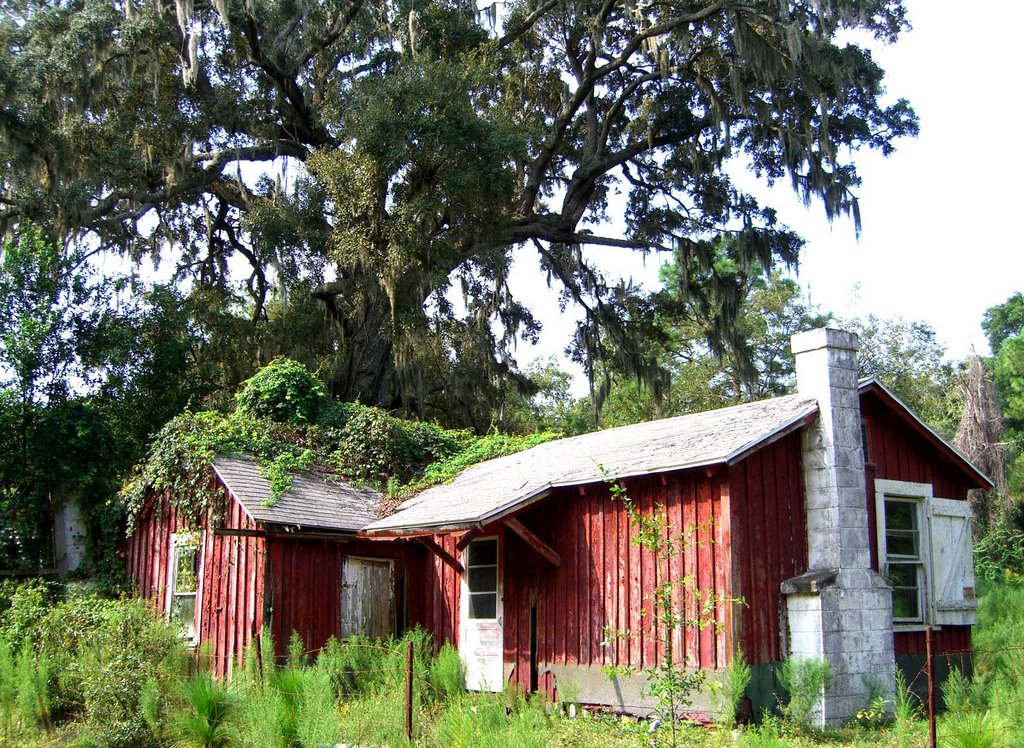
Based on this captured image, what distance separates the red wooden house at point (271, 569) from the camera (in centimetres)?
1430

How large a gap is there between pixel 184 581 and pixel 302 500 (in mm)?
2351

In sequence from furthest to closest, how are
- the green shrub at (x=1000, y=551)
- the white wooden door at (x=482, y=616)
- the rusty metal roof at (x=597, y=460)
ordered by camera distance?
the green shrub at (x=1000, y=551) < the white wooden door at (x=482, y=616) < the rusty metal roof at (x=597, y=460)

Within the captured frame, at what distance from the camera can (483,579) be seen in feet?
46.2

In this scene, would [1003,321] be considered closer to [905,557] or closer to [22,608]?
[905,557]

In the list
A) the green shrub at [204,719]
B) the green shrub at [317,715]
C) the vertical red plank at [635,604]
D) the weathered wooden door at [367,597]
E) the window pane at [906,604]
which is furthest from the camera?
the weathered wooden door at [367,597]

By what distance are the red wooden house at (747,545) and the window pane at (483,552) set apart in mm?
28

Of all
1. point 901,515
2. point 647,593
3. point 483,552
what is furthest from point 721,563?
point 483,552

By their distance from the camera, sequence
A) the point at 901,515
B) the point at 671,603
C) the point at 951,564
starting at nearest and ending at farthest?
the point at 671,603 → the point at 901,515 → the point at 951,564

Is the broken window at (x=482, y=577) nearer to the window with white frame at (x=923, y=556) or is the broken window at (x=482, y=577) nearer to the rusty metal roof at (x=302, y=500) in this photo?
the rusty metal roof at (x=302, y=500)

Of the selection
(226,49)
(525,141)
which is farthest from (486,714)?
(226,49)

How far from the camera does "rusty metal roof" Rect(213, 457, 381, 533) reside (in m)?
14.4

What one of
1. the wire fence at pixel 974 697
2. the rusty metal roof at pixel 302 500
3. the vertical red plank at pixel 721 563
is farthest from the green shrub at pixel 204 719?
the wire fence at pixel 974 697

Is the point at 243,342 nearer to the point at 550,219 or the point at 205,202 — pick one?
the point at 205,202

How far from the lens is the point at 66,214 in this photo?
21500 millimetres
